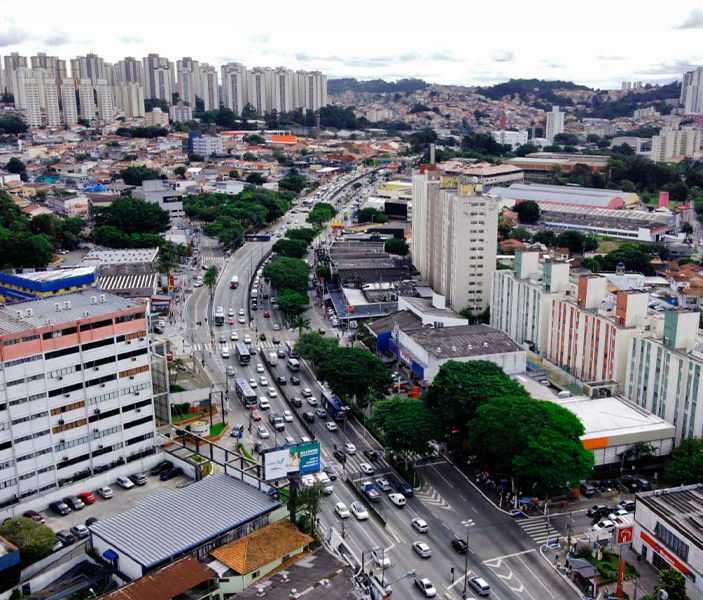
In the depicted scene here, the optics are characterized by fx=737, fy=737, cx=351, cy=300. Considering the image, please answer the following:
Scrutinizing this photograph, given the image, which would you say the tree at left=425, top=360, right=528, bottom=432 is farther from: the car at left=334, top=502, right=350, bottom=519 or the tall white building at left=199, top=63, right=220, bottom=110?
the tall white building at left=199, top=63, right=220, bottom=110

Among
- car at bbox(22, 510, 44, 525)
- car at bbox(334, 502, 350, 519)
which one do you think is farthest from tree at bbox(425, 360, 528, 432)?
car at bbox(22, 510, 44, 525)

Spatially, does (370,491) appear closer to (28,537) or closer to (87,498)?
Answer: (87,498)

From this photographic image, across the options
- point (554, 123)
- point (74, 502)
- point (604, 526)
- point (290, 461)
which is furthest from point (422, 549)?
point (554, 123)

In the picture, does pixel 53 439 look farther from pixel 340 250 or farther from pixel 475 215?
pixel 340 250

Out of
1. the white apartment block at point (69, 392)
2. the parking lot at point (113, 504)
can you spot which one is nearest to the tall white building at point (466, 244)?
the white apartment block at point (69, 392)

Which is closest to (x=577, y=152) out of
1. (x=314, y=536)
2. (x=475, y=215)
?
(x=475, y=215)
